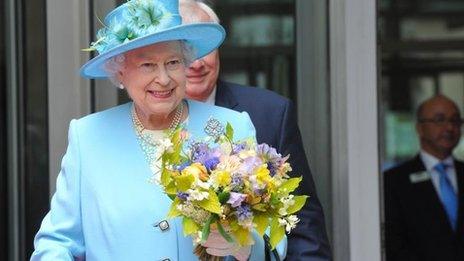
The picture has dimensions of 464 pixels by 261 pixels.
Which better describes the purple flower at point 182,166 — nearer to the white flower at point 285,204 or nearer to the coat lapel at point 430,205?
the white flower at point 285,204

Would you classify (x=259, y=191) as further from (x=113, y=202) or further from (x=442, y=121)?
(x=442, y=121)

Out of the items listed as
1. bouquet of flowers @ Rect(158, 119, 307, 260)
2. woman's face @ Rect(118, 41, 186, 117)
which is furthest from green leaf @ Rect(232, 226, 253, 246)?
woman's face @ Rect(118, 41, 186, 117)

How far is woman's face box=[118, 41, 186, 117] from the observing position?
8.86 ft

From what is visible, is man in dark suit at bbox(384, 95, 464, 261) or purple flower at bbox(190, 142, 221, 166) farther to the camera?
man in dark suit at bbox(384, 95, 464, 261)

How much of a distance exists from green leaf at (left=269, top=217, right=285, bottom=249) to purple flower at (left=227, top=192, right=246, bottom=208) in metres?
0.11

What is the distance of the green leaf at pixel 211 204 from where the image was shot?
2434mm

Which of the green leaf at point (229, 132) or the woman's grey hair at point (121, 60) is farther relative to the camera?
the woman's grey hair at point (121, 60)

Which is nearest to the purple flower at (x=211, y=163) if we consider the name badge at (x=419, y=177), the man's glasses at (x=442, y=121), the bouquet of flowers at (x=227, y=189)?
the bouquet of flowers at (x=227, y=189)

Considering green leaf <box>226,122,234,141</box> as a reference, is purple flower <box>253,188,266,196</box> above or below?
below

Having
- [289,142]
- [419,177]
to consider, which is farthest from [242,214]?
[419,177]

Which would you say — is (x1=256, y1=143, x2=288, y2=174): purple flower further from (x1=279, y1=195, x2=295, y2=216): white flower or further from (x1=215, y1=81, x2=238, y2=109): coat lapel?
(x1=215, y1=81, x2=238, y2=109): coat lapel

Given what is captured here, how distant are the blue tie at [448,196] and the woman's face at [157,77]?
3.93 meters

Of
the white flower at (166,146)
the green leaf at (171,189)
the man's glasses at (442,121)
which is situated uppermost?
the white flower at (166,146)

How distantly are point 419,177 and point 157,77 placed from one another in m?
3.95
